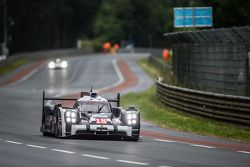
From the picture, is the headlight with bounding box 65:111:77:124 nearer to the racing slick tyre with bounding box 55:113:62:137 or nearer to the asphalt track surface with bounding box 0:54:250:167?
the racing slick tyre with bounding box 55:113:62:137

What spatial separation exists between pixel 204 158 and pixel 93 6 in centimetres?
14689

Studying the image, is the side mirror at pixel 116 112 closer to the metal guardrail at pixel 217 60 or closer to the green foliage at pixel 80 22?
the metal guardrail at pixel 217 60

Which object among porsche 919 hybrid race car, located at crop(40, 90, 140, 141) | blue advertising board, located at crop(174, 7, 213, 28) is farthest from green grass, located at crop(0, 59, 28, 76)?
porsche 919 hybrid race car, located at crop(40, 90, 140, 141)

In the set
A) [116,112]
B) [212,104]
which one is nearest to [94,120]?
[116,112]

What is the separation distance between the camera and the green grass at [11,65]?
8325 centimetres

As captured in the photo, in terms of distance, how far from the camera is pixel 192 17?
53.0 m

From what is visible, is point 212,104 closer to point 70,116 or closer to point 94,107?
point 94,107

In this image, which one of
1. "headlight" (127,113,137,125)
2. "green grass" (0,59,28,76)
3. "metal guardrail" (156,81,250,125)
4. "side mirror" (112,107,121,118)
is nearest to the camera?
"headlight" (127,113,137,125)

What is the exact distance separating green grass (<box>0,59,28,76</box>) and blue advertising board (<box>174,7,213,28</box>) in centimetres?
2998

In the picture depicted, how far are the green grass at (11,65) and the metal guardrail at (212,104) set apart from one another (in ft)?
159

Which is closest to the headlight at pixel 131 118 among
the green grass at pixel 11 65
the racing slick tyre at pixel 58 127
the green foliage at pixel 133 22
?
the racing slick tyre at pixel 58 127

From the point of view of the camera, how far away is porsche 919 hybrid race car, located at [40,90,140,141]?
72.6 ft

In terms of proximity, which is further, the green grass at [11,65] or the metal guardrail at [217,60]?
the green grass at [11,65]

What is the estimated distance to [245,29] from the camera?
85.6 ft
